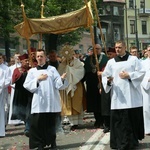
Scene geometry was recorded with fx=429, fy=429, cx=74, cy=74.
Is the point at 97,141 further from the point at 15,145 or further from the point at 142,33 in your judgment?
the point at 142,33

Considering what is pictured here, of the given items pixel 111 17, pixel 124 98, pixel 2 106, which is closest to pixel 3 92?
pixel 2 106

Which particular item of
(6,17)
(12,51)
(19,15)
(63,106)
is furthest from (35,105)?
(12,51)

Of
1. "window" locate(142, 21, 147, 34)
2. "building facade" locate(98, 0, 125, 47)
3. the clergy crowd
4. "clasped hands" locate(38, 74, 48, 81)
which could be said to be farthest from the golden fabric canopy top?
"window" locate(142, 21, 147, 34)

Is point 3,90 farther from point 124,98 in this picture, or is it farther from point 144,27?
point 144,27

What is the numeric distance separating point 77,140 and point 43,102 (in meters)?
1.52

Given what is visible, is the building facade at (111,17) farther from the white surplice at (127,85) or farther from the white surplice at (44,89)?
the white surplice at (127,85)

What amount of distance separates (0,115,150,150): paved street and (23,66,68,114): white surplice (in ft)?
3.02

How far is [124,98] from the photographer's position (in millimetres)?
7664

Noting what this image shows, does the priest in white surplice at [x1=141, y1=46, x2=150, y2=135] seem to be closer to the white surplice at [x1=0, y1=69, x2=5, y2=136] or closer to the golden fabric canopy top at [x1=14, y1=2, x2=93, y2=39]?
the golden fabric canopy top at [x1=14, y1=2, x2=93, y2=39]

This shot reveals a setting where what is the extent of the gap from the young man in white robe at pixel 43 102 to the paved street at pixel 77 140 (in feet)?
1.79

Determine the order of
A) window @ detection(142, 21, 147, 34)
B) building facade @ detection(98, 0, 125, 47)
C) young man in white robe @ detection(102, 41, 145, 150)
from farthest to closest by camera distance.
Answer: window @ detection(142, 21, 147, 34) → building facade @ detection(98, 0, 125, 47) → young man in white robe @ detection(102, 41, 145, 150)

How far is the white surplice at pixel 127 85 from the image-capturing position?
7.64 m

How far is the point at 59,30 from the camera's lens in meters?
10.8

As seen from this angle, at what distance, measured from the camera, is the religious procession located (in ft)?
25.2
